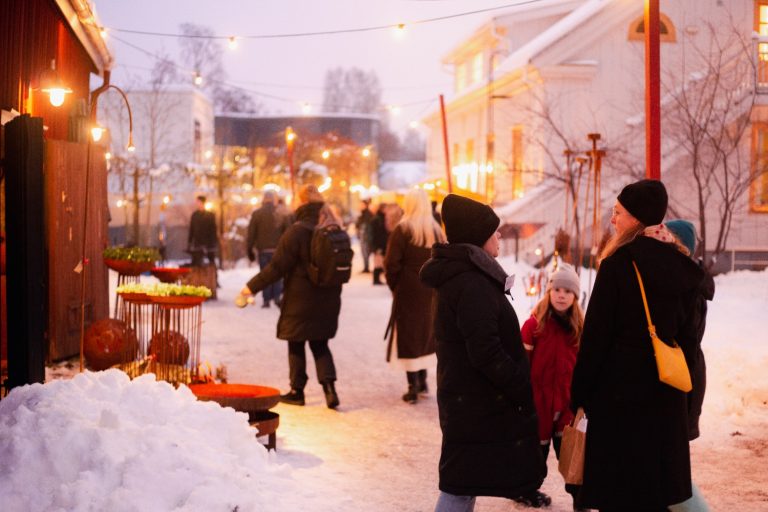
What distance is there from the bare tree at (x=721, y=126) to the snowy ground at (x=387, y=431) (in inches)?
77.3

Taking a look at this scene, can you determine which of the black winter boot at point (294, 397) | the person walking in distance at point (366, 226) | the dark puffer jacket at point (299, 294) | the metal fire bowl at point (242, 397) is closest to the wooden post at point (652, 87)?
the dark puffer jacket at point (299, 294)

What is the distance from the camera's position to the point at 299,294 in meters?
9.39

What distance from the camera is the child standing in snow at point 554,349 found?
19.9 ft

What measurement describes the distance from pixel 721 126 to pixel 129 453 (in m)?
12.3

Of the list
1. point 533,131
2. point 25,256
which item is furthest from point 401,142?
point 25,256

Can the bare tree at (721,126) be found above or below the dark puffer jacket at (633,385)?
above

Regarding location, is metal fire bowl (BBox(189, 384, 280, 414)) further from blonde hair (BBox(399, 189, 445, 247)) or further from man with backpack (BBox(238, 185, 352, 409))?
blonde hair (BBox(399, 189, 445, 247))

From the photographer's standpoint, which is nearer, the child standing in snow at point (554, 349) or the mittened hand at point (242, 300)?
the child standing in snow at point (554, 349)

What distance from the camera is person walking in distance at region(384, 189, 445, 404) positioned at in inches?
376

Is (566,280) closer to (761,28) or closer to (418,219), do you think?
(418,219)

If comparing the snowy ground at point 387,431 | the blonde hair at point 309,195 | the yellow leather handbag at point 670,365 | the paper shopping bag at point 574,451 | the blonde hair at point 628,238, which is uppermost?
the blonde hair at point 309,195

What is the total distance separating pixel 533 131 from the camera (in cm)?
2438

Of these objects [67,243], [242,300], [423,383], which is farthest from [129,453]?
[67,243]

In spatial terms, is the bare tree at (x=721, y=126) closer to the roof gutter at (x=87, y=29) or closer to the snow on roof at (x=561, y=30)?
the snow on roof at (x=561, y=30)
